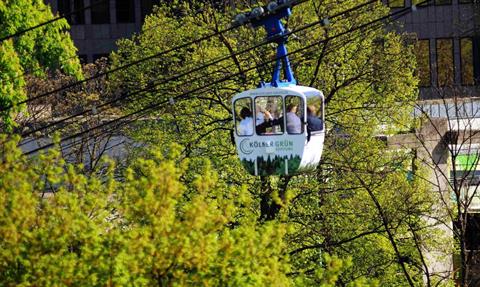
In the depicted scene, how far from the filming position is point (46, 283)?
22.2m

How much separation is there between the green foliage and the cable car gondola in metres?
3.77

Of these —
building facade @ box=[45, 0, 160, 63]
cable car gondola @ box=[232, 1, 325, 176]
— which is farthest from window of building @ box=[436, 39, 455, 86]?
cable car gondola @ box=[232, 1, 325, 176]

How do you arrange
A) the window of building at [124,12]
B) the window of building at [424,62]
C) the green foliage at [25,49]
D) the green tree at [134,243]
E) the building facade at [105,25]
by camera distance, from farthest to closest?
Result: the window of building at [124,12]
the building facade at [105,25]
the window of building at [424,62]
the green foliage at [25,49]
the green tree at [134,243]

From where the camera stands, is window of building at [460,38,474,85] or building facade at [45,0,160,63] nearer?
window of building at [460,38,474,85]

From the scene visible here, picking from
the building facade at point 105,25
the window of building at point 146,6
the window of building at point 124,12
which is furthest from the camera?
the window of building at point 124,12

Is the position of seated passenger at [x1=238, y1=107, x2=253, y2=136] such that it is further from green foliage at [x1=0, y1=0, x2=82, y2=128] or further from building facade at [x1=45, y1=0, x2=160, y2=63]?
building facade at [x1=45, y1=0, x2=160, y2=63]

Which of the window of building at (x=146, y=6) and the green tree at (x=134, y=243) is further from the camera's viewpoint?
the window of building at (x=146, y=6)

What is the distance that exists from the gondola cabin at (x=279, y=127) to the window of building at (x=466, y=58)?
1868 inches

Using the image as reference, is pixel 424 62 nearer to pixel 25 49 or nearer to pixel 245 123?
pixel 245 123

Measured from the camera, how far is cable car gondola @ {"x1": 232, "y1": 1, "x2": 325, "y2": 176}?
104 ft

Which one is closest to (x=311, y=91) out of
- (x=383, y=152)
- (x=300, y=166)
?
(x=300, y=166)

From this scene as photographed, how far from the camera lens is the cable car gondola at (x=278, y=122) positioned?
104ft

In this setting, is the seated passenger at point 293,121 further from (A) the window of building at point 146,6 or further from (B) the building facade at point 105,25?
(B) the building facade at point 105,25

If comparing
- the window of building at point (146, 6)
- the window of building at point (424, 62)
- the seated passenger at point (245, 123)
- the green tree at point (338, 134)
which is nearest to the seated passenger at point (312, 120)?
the seated passenger at point (245, 123)
